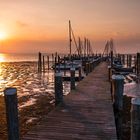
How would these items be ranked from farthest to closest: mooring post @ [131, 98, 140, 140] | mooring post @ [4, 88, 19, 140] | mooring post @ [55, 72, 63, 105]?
mooring post @ [55, 72, 63, 105], mooring post @ [4, 88, 19, 140], mooring post @ [131, 98, 140, 140]

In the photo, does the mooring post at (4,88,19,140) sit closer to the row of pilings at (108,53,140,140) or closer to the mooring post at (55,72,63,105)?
the row of pilings at (108,53,140,140)

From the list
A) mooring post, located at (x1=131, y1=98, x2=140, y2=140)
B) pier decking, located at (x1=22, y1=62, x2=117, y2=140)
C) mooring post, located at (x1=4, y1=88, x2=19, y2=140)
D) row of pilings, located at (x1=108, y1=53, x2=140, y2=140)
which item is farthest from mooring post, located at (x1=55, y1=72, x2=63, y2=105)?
mooring post, located at (x1=131, y1=98, x2=140, y2=140)

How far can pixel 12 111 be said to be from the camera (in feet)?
19.6

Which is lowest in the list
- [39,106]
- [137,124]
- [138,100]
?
[39,106]

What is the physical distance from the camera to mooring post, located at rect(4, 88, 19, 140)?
5969 mm

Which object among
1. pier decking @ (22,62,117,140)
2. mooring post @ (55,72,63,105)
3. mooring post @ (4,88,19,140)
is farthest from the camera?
mooring post @ (55,72,63,105)

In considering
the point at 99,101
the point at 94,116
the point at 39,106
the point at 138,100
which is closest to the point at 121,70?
the point at 39,106

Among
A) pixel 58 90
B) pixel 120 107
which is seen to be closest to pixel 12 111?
pixel 58 90

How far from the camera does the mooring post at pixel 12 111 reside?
5.97 metres

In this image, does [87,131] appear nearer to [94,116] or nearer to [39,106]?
[94,116]

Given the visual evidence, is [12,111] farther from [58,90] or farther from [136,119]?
[58,90]

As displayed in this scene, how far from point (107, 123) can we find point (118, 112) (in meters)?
2.57

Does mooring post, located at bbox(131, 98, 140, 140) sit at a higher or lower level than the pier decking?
higher

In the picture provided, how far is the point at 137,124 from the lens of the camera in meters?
5.38
